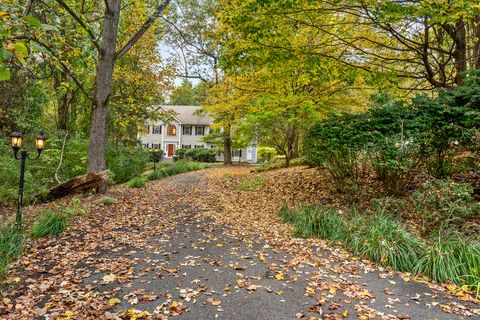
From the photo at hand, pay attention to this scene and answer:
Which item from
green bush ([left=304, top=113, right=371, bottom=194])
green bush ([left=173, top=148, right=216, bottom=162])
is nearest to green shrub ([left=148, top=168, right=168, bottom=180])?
green bush ([left=304, top=113, right=371, bottom=194])

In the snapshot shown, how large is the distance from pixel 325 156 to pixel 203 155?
24869 mm

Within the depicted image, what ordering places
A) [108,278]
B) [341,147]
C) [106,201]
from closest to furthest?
[108,278], [341,147], [106,201]

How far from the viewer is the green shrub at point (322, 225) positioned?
558 cm

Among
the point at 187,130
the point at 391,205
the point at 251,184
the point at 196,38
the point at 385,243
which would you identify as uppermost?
the point at 196,38

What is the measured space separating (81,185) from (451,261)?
30.2 feet

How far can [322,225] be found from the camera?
19.3 ft

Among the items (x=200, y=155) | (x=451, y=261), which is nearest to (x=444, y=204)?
(x=451, y=261)

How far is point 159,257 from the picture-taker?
4719 mm

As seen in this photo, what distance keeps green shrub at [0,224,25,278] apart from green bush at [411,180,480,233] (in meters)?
6.37

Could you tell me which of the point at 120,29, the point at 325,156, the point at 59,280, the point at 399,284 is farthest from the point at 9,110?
the point at 399,284

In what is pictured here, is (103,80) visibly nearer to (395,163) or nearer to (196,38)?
(395,163)

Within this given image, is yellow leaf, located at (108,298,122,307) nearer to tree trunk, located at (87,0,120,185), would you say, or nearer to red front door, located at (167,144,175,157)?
tree trunk, located at (87,0,120,185)

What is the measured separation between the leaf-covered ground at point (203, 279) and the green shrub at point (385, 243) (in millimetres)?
256

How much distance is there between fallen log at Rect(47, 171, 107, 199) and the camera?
30.2 ft
